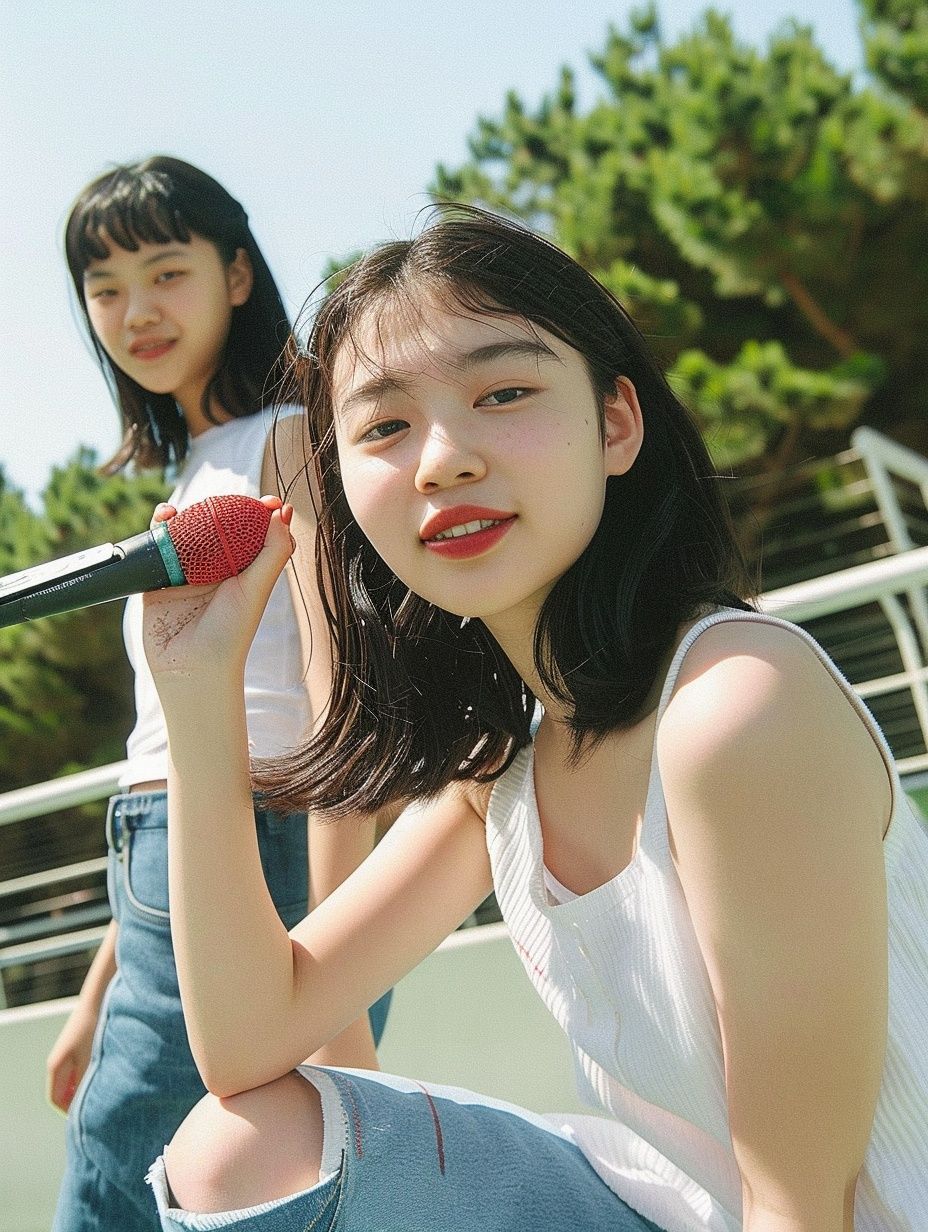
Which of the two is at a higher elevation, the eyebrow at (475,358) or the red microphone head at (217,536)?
the eyebrow at (475,358)

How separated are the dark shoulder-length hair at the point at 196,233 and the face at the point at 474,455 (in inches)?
22.5

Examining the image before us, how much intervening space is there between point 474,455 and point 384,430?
0.12m

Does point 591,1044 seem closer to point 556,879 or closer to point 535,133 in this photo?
point 556,879

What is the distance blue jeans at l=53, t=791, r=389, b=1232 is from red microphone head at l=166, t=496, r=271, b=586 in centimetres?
35

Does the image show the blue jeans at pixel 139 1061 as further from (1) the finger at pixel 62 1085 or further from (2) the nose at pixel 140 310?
(2) the nose at pixel 140 310

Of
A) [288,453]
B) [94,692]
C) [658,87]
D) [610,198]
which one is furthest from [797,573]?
[288,453]

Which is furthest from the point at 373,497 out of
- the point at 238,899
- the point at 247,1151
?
the point at 247,1151

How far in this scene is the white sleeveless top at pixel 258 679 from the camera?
1652mm

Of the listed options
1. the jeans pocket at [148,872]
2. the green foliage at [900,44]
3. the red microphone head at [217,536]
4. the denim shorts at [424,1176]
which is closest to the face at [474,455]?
the red microphone head at [217,536]

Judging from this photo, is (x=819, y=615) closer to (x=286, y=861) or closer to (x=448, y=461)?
(x=286, y=861)

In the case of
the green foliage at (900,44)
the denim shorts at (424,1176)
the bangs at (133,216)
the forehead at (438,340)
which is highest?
the green foliage at (900,44)

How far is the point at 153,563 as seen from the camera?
1.32 m

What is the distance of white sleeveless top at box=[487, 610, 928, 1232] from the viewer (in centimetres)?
110

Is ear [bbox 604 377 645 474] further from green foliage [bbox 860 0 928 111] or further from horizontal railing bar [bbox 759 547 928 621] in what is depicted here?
green foliage [bbox 860 0 928 111]
